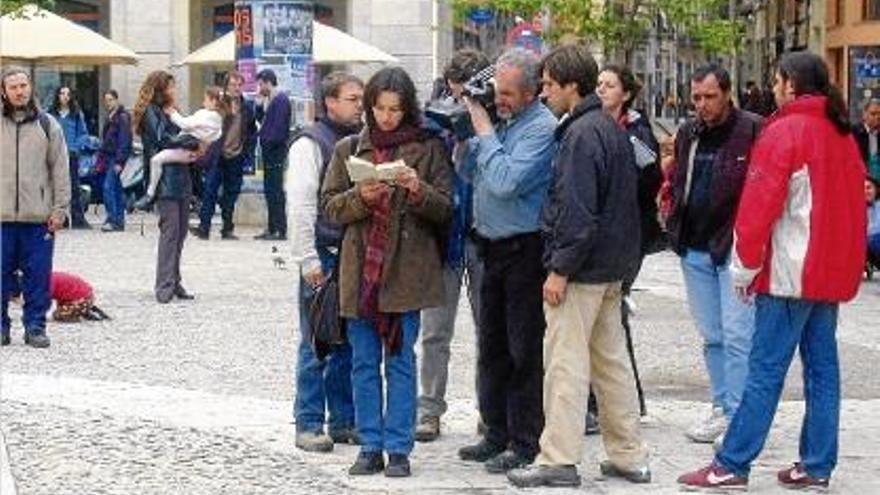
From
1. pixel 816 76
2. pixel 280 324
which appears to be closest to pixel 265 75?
pixel 280 324

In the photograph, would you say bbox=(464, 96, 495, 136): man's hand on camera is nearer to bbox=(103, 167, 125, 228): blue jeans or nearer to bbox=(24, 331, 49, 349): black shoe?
bbox=(24, 331, 49, 349): black shoe

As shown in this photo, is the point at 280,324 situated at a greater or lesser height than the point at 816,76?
lesser

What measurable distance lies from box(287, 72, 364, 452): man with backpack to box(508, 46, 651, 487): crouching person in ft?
3.57

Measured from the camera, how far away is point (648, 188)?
10406mm

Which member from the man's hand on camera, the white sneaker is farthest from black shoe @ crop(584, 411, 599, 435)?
→ the man's hand on camera

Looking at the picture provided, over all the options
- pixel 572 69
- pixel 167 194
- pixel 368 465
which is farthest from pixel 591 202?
pixel 167 194

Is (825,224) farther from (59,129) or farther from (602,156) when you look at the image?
(59,129)

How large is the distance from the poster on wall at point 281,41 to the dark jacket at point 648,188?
16.3 metres

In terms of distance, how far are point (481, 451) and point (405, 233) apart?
3.80ft

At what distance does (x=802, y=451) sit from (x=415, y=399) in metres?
1.75

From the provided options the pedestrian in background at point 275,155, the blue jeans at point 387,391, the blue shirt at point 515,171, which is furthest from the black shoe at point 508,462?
the pedestrian in background at point 275,155

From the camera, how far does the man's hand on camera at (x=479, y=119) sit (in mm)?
9531

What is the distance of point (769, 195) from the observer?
9234mm

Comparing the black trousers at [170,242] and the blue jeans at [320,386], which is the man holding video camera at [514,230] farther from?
the black trousers at [170,242]
